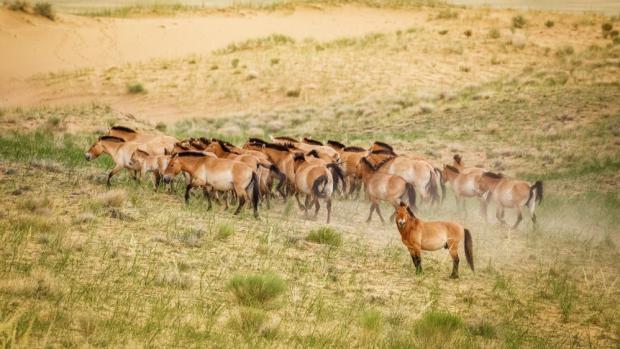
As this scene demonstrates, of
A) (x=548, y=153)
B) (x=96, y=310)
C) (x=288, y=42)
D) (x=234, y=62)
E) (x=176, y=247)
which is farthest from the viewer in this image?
(x=288, y=42)

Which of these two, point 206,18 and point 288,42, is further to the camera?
point 206,18

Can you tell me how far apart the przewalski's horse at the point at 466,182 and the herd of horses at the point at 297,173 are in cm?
2

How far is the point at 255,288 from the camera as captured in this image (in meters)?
9.22

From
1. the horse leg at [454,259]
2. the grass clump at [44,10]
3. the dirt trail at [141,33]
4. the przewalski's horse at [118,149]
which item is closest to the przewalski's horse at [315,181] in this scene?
the przewalski's horse at [118,149]

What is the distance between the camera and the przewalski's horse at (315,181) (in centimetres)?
1549

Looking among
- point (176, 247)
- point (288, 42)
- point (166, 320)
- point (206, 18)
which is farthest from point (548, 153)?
point (206, 18)

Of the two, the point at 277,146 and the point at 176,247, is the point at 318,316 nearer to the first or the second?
the point at 176,247

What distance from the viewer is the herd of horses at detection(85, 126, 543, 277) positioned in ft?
48.4

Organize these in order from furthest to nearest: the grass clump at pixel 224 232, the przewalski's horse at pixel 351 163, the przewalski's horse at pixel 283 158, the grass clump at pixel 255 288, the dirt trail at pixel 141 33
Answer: the dirt trail at pixel 141 33
the przewalski's horse at pixel 351 163
the przewalski's horse at pixel 283 158
the grass clump at pixel 224 232
the grass clump at pixel 255 288

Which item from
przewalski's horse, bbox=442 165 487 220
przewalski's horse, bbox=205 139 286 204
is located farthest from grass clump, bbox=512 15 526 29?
przewalski's horse, bbox=205 139 286 204

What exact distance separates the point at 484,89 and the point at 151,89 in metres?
16.8

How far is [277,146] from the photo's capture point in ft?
56.0

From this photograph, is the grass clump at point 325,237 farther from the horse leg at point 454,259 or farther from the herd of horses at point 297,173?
the horse leg at point 454,259

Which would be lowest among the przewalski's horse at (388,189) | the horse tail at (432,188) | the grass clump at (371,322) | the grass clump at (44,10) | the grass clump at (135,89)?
the grass clump at (135,89)
